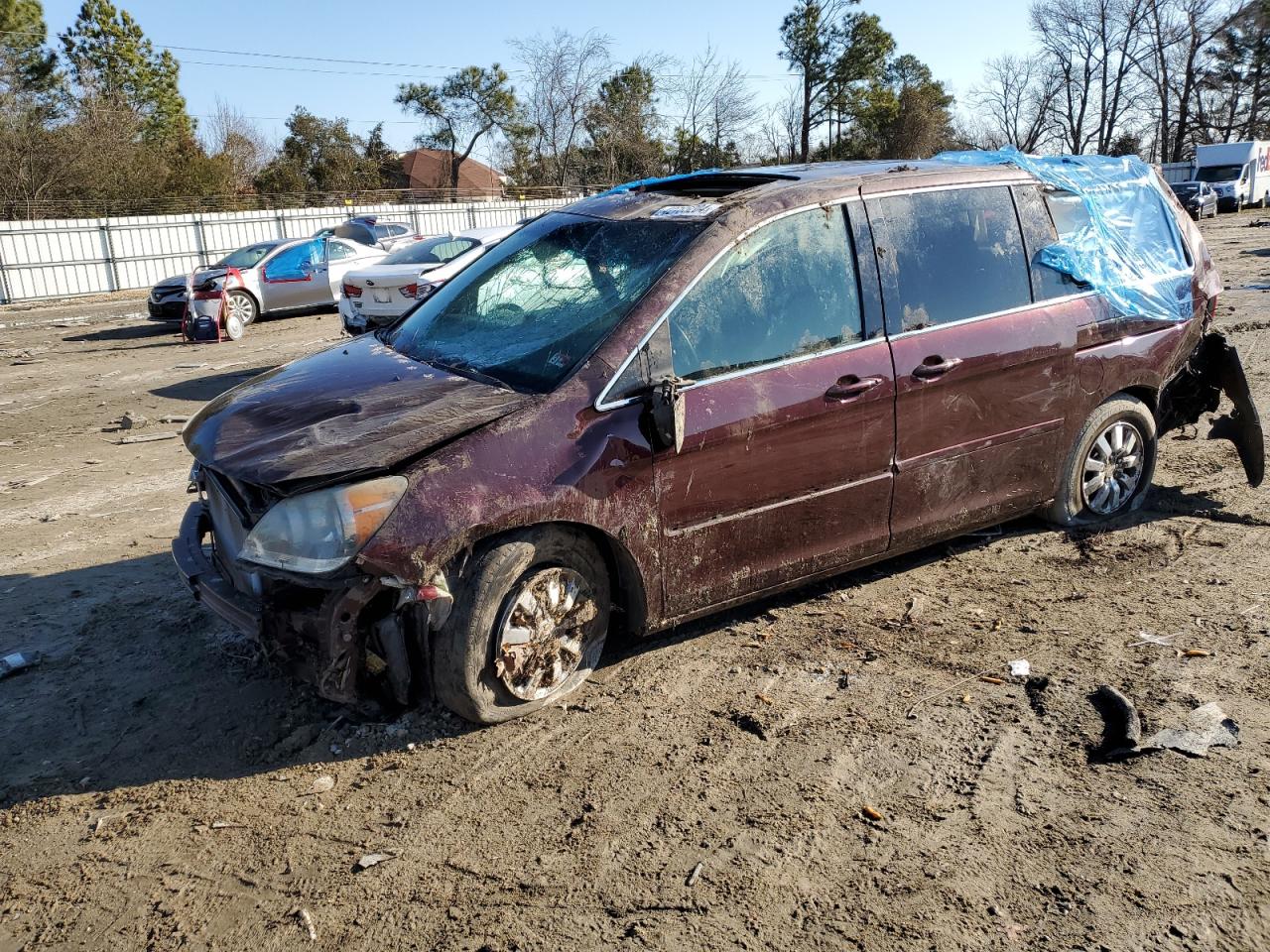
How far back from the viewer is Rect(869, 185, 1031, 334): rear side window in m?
4.38

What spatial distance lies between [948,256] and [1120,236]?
1.40m

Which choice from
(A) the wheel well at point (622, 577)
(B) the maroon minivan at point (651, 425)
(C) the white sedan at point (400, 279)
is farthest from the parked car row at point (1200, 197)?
(A) the wheel well at point (622, 577)

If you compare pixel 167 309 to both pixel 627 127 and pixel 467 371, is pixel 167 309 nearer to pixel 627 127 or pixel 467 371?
pixel 467 371

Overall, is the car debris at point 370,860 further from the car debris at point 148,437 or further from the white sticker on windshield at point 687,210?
the car debris at point 148,437

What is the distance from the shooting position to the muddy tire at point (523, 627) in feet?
11.1

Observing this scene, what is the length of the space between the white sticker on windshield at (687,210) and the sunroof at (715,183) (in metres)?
0.20

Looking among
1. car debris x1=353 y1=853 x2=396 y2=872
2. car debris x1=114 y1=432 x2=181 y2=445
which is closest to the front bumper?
car debris x1=353 y1=853 x2=396 y2=872

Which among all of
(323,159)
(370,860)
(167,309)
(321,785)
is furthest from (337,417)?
Answer: (323,159)

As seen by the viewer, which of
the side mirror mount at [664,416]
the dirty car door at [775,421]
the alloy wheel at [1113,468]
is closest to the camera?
the side mirror mount at [664,416]

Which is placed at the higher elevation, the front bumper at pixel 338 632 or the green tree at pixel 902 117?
the green tree at pixel 902 117

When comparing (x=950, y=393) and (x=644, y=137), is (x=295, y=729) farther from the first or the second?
(x=644, y=137)

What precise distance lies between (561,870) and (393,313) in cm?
1045

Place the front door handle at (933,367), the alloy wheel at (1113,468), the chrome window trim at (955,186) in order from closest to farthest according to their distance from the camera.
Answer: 1. the front door handle at (933,367)
2. the chrome window trim at (955,186)
3. the alloy wheel at (1113,468)

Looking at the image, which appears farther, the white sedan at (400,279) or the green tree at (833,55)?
the green tree at (833,55)
